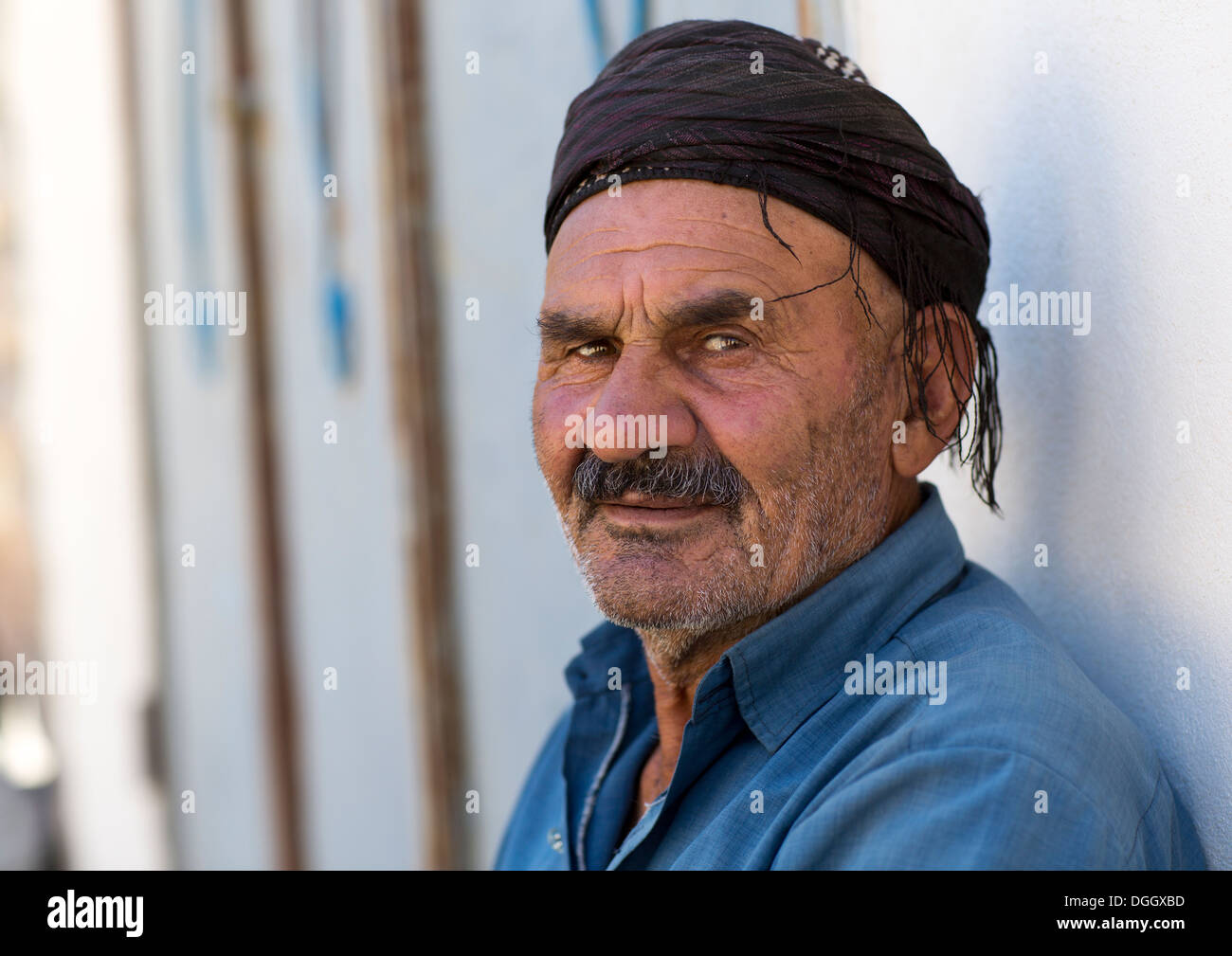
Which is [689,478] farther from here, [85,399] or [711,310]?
[85,399]

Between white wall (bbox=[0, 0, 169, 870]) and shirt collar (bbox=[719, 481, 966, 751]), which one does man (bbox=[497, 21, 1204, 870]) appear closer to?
shirt collar (bbox=[719, 481, 966, 751])

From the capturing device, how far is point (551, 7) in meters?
2.62

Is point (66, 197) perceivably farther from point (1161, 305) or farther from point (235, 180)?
point (1161, 305)

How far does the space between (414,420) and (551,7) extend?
108 cm

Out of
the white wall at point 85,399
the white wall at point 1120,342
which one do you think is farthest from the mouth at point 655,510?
the white wall at point 85,399

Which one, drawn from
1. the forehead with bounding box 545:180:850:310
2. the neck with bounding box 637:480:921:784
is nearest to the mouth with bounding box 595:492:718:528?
the neck with bounding box 637:480:921:784

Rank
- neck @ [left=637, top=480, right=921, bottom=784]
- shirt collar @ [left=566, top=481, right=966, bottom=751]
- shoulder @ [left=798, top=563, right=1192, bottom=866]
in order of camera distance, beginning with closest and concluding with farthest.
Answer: shoulder @ [left=798, top=563, right=1192, bottom=866], shirt collar @ [left=566, top=481, right=966, bottom=751], neck @ [left=637, top=480, right=921, bottom=784]

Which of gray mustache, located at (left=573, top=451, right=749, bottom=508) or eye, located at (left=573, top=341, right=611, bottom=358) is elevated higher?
eye, located at (left=573, top=341, right=611, bottom=358)

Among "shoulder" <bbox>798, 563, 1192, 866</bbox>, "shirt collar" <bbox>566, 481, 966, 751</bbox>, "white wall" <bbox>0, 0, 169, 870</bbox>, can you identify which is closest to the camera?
"shoulder" <bbox>798, 563, 1192, 866</bbox>

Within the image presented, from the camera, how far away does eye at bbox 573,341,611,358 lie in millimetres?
1554

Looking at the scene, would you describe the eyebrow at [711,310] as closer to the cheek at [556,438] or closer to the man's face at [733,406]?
the man's face at [733,406]

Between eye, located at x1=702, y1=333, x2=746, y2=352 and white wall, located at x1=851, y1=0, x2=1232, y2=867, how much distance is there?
52 centimetres

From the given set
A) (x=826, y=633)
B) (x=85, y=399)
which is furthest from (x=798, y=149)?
(x=85, y=399)
